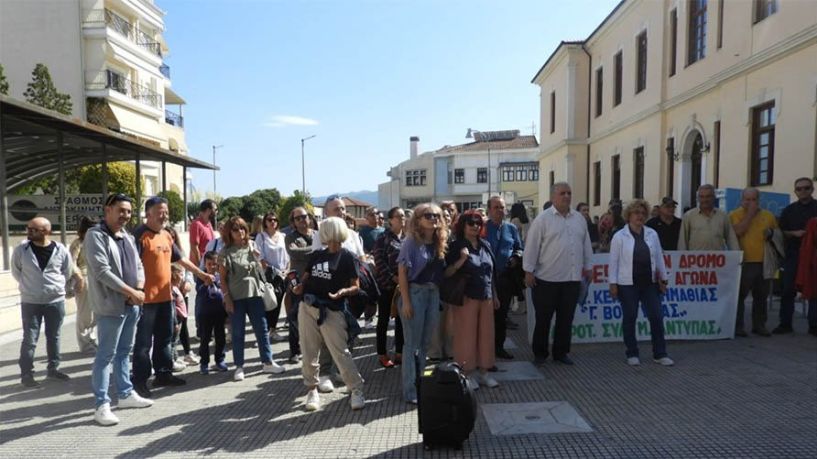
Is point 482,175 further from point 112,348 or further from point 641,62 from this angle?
point 112,348

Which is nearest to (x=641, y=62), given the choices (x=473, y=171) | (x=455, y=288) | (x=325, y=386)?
(x=455, y=288)

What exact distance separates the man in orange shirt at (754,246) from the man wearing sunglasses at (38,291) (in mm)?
8322

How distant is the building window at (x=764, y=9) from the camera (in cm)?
1152

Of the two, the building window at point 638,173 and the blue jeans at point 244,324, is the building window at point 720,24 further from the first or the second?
the blue jeans at point 244,324

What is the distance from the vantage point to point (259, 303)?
570cm

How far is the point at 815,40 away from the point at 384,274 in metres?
10.0

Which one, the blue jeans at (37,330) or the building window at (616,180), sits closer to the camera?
the blue jeans at (37,330)

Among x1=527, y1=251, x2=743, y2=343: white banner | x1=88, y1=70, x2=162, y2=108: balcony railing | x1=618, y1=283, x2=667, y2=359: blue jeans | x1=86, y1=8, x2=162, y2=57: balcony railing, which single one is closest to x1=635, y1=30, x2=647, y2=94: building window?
x1=527, y1=251, x2=743, y2=343: white banner

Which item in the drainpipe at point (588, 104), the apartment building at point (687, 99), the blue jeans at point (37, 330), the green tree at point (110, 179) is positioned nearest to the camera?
the blue jeans at point (37, 330)

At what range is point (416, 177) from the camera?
219ft

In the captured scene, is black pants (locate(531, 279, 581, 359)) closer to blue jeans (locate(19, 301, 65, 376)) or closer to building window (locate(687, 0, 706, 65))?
blue jeans (locate(19, 301, 65, 376))

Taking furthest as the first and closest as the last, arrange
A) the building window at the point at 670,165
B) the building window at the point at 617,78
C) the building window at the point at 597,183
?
the building window at the point at 597,183 < the building window at the point at 617,78 < the building window at the point at 670,165

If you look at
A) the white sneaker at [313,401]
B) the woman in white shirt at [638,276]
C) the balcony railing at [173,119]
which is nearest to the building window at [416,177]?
the balcony railing at [173,119]

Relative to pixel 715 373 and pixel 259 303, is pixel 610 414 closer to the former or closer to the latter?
pixel 715 373
